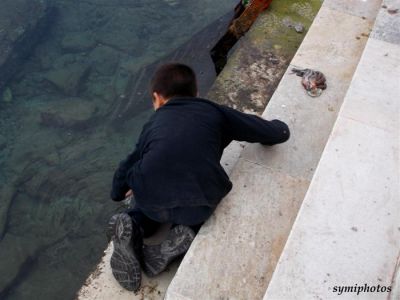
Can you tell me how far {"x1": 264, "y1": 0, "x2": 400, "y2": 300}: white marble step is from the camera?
2.82 m

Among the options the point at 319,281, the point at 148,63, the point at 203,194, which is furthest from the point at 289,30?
the point at 319,281

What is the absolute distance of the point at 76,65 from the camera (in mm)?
6832

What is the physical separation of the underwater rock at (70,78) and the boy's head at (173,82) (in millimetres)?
3506

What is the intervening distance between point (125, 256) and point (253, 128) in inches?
49.6

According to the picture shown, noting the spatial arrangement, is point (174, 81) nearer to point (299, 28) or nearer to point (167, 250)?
point (167, 250)

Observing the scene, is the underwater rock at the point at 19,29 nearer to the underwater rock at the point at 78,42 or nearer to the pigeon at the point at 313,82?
the underwater rock at the point at 78,42

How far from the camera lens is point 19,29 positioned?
736cm

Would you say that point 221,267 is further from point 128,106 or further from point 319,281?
point 128,106

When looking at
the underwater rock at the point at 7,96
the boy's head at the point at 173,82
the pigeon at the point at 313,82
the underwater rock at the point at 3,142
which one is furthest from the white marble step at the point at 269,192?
the underwater rock at the point at 7,96

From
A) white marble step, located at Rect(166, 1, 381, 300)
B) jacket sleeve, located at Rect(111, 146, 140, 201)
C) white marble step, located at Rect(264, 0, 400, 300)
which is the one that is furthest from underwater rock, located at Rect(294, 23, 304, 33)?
jacket sleeve, located at Rect(111, 146, 140, 201)

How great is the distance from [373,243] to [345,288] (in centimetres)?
39

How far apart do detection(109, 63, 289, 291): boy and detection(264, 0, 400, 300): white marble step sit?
64 centimetres

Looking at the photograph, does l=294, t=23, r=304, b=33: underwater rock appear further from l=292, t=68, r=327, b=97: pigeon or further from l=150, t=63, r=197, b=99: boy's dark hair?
l=150, t=63, r=197, b=99: boy's dark hair

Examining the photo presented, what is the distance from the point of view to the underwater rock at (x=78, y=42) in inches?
280
